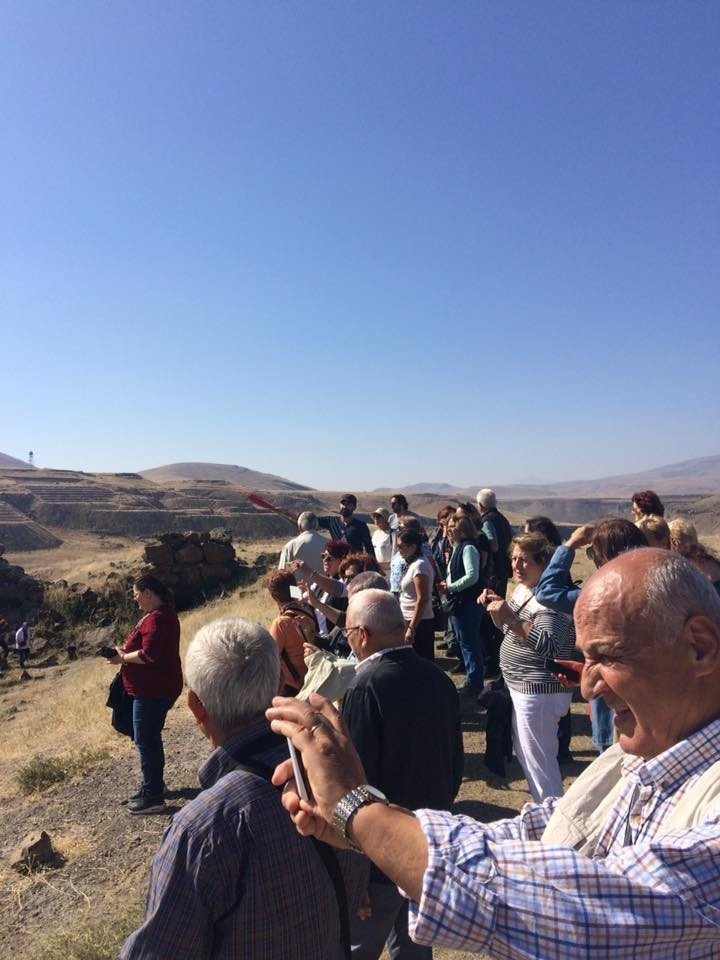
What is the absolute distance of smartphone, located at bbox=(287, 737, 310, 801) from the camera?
1.39 metres

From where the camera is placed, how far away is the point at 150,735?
5.51m

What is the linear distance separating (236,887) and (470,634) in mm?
5134

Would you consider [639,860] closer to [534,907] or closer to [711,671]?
[534,907]

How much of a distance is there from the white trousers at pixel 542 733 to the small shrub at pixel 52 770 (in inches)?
204

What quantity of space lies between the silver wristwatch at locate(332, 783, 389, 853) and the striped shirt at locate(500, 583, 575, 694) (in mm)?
2737

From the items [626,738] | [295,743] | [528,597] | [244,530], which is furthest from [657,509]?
[244,530]

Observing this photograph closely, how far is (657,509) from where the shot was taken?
197 inches

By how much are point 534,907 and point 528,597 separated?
10.6 ft

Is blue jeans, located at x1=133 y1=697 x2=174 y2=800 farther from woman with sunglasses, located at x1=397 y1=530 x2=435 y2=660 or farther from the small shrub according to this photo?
woman with sunglasses, located at x1=397 y1=530 x2=435 y2=660

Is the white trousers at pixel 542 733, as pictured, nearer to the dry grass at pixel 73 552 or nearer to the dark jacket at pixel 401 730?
the dark jacket at pixel 401 730

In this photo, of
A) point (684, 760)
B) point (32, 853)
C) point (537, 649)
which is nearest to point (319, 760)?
point (684, 760)

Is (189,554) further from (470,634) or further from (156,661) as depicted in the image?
(156,661)

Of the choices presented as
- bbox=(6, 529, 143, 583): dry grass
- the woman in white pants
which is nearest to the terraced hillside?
bbox=(6, 529, 143, 583): dry grass

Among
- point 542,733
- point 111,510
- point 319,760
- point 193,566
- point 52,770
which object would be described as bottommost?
point 52,770
